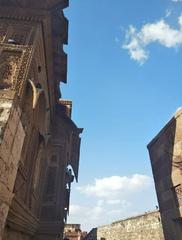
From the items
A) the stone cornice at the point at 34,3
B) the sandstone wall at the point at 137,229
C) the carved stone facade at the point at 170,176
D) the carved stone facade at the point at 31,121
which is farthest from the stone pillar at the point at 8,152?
the sandstone wall at the point at 137,229

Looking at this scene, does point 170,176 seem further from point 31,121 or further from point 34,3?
point 34,3

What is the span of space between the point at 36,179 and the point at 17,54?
13.8 ft

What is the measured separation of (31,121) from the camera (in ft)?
19.0

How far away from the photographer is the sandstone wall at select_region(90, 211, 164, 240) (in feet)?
37.6

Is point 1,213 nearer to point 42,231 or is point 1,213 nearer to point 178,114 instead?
point 42,231

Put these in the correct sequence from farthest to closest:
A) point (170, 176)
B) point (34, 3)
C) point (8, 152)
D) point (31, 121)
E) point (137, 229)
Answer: point (137, 229) < point (170, 176) < point (34, 3) < point (31, 121) < point (8, 152)

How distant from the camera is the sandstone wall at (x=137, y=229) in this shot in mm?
11466

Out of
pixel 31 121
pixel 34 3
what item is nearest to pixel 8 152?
pixel 31 121

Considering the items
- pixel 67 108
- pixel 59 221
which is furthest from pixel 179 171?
pixel 67 108

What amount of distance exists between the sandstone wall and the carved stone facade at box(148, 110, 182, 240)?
11.5ft

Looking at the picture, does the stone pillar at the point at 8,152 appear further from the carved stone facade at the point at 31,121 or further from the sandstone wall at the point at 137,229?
the sandstone wall at the point at 137,229

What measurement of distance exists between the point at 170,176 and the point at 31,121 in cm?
557

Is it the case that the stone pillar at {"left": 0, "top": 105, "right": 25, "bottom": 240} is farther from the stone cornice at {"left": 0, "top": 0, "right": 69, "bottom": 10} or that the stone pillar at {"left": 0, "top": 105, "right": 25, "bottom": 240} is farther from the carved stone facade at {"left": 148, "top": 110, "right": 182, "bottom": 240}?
the carved stone facade at {"left": 148, "top": 110, "right": 182, "bottom": 240}

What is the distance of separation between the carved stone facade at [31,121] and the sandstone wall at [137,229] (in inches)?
229
